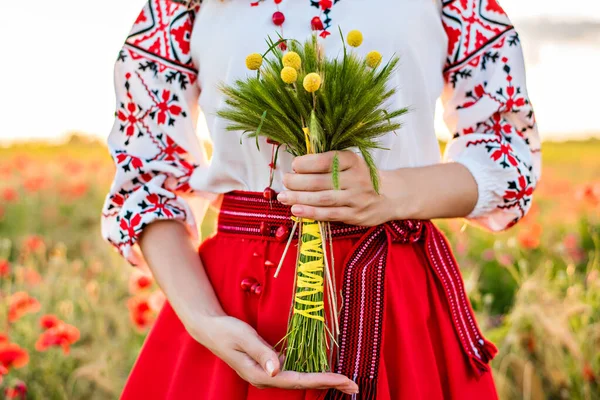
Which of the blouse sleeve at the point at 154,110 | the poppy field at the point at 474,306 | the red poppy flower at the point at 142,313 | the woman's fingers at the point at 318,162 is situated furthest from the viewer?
the red poppy flower at the point at 142,313

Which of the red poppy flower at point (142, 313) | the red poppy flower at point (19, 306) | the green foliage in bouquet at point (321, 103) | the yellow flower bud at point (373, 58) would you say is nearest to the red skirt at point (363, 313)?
the green foliage in bouquet at point (321, 103)

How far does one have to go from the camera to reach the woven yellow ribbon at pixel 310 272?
46.3 inches

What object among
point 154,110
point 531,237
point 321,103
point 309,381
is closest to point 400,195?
point 321,103

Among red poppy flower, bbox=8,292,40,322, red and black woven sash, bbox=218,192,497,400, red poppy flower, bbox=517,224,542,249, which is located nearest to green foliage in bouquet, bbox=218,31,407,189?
red and black woven sash, bbox=218,192,497,400

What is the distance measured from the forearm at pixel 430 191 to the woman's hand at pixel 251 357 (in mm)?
351

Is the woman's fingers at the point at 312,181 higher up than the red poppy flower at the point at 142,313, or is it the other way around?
the woman's fingers at the point at 312,181

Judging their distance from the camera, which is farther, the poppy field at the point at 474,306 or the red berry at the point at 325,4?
the poppy field at the point at 474,306

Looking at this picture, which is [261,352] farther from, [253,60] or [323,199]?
[253,60]

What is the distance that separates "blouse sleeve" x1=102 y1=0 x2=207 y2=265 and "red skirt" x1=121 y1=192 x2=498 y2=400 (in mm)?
183

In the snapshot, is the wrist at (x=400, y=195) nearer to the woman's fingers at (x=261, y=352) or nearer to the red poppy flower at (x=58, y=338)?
the woman's fingers at (x=261, y=352)

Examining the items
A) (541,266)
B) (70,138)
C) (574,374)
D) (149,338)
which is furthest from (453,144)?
(70,138)

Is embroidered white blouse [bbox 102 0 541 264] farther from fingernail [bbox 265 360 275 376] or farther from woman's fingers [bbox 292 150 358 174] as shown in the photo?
fingernail [bbox 265 360 275 376]

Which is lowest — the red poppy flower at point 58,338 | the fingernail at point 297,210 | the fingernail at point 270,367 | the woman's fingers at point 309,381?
the red poppy flower at point 58,338

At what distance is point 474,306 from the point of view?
3.51 metres
